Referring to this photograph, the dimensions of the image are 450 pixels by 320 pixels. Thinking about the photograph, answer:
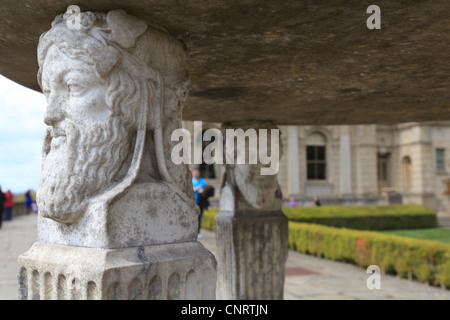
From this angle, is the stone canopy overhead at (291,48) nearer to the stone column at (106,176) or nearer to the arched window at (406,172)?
the stone column at (106,176)

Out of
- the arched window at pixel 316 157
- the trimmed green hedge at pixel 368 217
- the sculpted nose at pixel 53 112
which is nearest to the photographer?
the sculpted nose at pixel 53 112

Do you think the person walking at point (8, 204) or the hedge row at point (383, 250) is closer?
the hedge row at point (383, 250)

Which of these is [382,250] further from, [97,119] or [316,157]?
[316,157]

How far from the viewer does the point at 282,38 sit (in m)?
1.76

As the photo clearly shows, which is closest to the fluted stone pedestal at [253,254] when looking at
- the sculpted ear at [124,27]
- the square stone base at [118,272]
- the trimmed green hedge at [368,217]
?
the square stone base at [118,272]

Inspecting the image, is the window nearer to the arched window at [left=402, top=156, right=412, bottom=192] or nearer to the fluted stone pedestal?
the arched window at [left=402, top=156, right=412, bottom=192]

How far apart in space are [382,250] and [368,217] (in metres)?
7.24

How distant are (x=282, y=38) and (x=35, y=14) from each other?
93 centimetres

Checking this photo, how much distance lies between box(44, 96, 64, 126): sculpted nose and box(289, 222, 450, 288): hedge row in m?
5.86

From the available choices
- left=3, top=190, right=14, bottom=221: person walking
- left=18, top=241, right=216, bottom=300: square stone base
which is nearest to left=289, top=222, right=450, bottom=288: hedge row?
left=18, top=241, right=216, bottom=300: square stone base

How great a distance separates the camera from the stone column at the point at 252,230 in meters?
3.70

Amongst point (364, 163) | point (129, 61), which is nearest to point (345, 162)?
point (364, 163)

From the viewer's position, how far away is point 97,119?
1521 mm

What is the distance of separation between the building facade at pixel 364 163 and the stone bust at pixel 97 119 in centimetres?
1936
